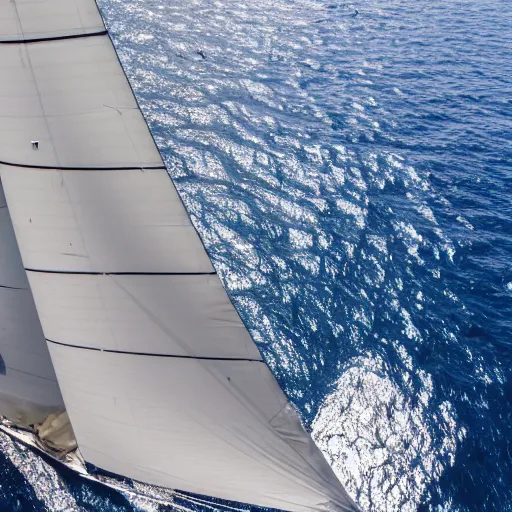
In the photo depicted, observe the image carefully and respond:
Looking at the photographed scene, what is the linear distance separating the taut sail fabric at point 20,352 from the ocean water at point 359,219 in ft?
4.27

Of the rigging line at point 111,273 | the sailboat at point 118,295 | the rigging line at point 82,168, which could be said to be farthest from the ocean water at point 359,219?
the rigging line at point 82,168

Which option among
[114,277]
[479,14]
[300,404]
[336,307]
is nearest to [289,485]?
[300,404]

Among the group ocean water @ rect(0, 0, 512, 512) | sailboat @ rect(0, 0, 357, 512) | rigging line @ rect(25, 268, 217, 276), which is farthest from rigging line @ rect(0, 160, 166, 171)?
ocean water @ rect(0, 0, 512, 512)

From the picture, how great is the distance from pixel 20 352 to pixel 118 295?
4158 mm

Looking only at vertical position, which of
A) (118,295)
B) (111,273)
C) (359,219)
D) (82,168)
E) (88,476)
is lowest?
(88,476)

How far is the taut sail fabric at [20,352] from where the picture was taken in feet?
36.4

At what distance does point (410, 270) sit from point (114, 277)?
1342 centimetres

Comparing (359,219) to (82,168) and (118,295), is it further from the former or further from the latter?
(82,168)

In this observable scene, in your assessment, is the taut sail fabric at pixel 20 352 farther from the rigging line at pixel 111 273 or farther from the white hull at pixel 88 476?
the rigging line at pixel 111 273

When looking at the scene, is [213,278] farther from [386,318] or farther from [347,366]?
[386,318]

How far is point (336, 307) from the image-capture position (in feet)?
62.1

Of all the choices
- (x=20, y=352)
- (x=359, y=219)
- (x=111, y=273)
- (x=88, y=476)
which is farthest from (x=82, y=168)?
(x=359, y=219)

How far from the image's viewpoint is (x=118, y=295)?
10203 millimetres

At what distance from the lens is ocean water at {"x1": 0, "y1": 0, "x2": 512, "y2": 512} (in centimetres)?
1494
